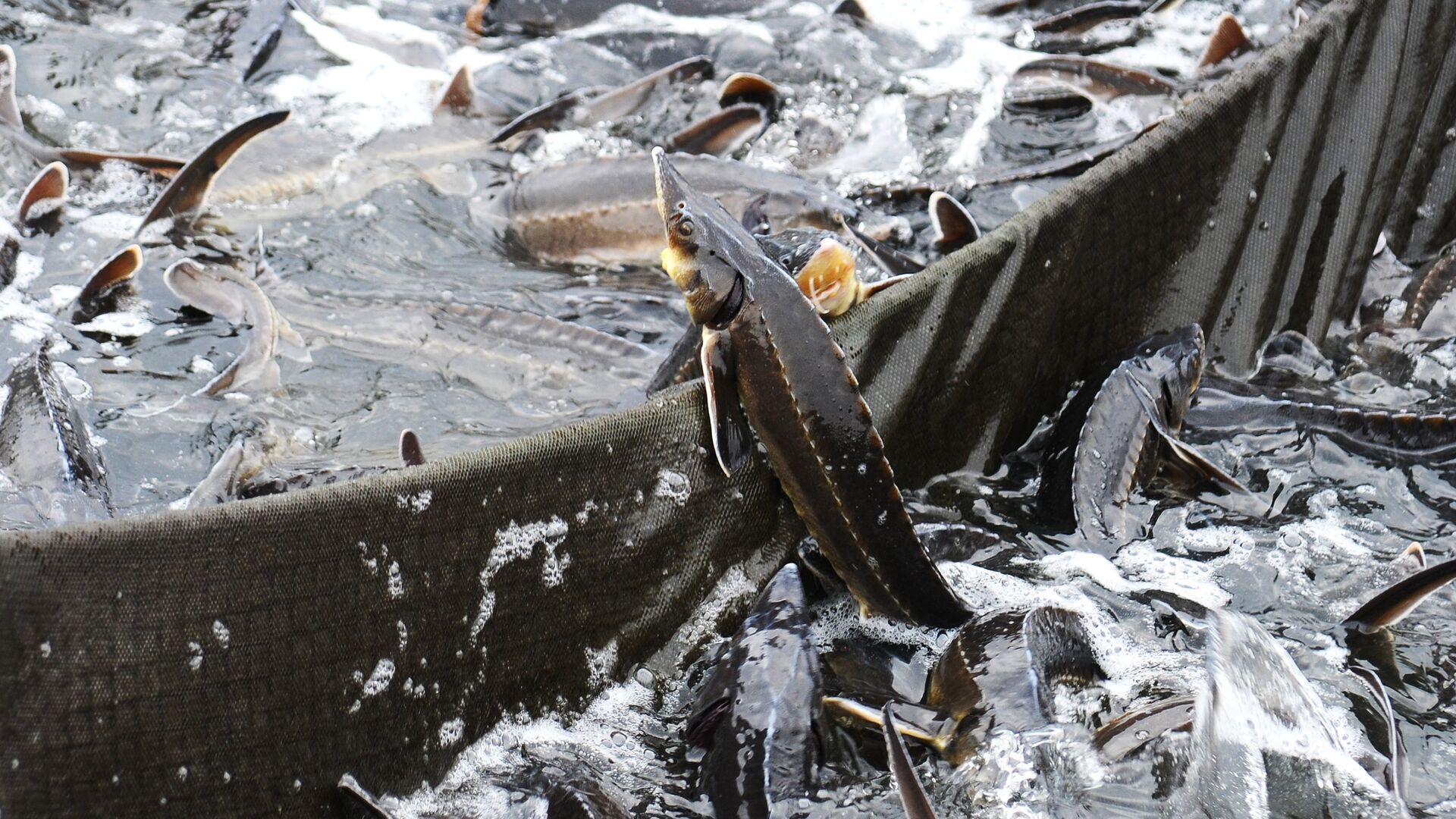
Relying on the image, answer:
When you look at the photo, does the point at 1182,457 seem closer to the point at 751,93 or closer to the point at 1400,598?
the point at 1400,598

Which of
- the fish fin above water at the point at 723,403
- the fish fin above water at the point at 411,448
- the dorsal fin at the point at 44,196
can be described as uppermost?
the fish fin above water at the point at 723,403

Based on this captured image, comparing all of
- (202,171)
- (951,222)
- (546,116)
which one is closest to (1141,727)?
(951,222)

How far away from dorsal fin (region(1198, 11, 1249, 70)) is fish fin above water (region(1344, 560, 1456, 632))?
290 centimetres

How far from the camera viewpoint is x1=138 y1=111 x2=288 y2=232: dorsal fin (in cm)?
353

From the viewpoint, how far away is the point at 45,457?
2.40 m

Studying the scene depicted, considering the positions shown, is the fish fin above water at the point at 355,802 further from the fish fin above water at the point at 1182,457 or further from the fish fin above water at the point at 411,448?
the fish fin above water at the point at 1182,457

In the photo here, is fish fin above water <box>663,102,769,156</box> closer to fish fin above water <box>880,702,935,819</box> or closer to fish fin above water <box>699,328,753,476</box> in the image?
fish fin above water <box>699,328,753,476</box>

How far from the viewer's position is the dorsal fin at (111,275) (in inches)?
126

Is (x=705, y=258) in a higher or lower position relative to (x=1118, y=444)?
higher

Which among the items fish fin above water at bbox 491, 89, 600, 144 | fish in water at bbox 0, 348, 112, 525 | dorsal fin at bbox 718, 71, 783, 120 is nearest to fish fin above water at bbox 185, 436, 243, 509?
fish in water at bbox 0, 348, 112, 525

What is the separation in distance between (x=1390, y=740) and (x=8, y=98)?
4464 millimetres

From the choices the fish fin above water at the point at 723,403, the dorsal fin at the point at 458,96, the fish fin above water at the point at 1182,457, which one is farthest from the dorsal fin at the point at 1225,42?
the fish fin above water at the point at 723,403

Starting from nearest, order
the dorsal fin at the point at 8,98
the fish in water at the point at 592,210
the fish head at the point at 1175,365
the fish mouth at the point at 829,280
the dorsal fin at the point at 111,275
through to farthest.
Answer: the fish mouth at the point at 829,280
the fish head at the point at 1175,365
the dorsal fin at the point at 111,275
the fish in water at the point at 592,210
the dorsal fin at the point at 8,98

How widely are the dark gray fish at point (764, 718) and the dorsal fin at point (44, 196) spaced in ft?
9.46
